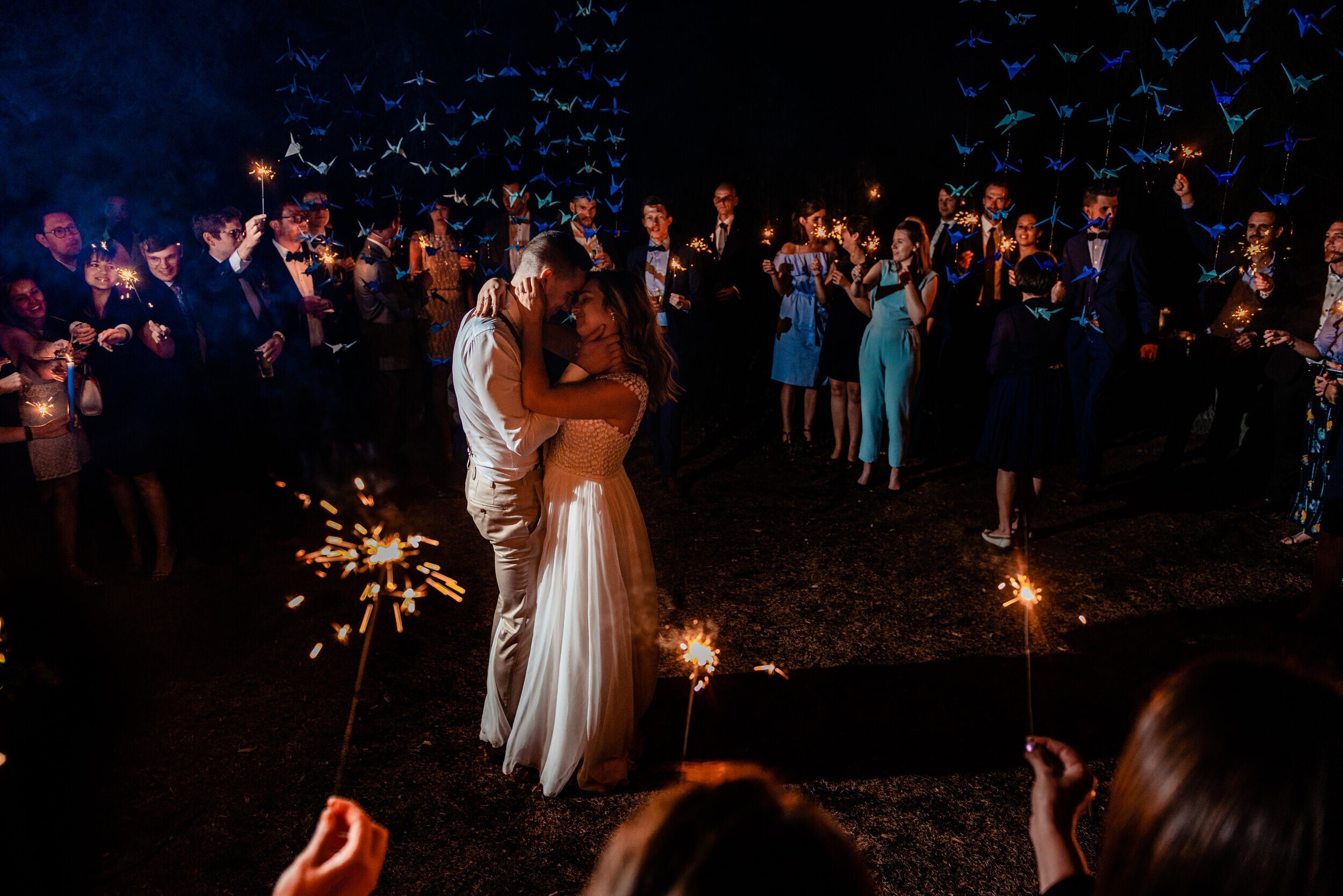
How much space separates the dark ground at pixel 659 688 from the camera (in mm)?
2959

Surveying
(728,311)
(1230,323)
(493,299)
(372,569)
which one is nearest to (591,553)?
(493,299)

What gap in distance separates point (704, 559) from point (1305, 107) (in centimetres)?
766

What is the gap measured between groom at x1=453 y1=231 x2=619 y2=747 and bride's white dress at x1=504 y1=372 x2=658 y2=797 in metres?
0.08

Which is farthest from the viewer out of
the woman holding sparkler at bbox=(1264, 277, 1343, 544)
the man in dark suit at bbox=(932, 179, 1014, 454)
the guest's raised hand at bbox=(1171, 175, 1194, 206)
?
the man in dark suit at bbox=(932, 179, 1014, 454)

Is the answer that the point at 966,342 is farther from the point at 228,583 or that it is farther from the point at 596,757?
the point at 228,583

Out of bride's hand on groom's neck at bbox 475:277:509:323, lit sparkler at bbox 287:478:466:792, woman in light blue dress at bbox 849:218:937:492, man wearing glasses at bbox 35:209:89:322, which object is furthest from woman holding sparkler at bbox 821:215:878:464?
man wearing glasses at bbox 35:209:89:322

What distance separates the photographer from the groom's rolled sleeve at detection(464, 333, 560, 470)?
110 inches

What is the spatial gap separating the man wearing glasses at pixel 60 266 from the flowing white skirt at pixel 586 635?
3850 millimetres

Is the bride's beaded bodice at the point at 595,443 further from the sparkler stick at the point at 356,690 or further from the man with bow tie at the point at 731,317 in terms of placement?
the man with bow tie at the point at 731,317

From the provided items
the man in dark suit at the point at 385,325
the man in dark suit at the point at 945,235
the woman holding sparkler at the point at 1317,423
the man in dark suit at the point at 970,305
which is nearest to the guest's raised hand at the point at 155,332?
the man in dark suit at the point at 385,325

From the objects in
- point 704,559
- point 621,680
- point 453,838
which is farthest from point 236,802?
point 704,559

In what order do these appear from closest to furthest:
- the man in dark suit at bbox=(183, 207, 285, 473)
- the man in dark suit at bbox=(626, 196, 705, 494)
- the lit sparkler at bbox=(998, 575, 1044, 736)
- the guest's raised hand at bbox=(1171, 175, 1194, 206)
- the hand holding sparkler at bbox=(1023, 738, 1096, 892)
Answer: the hand holding sparkler at bbox=(1023, 738, 1096, 892) → the lit sparkler at bbox=(998, 575, 1044, 736) → the man in dark suit at bbox=(183, 207, 285, 473) → the guest's raised hand at bbox=(1171, 175, 1194, 206) → the man in dark suit at bbox=(626, 196, 705, 494)

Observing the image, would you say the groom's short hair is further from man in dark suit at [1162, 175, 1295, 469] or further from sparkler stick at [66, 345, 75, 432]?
man in dark suit at [1162, 175, 1295, 469]

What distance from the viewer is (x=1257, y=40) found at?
7.39 metres
